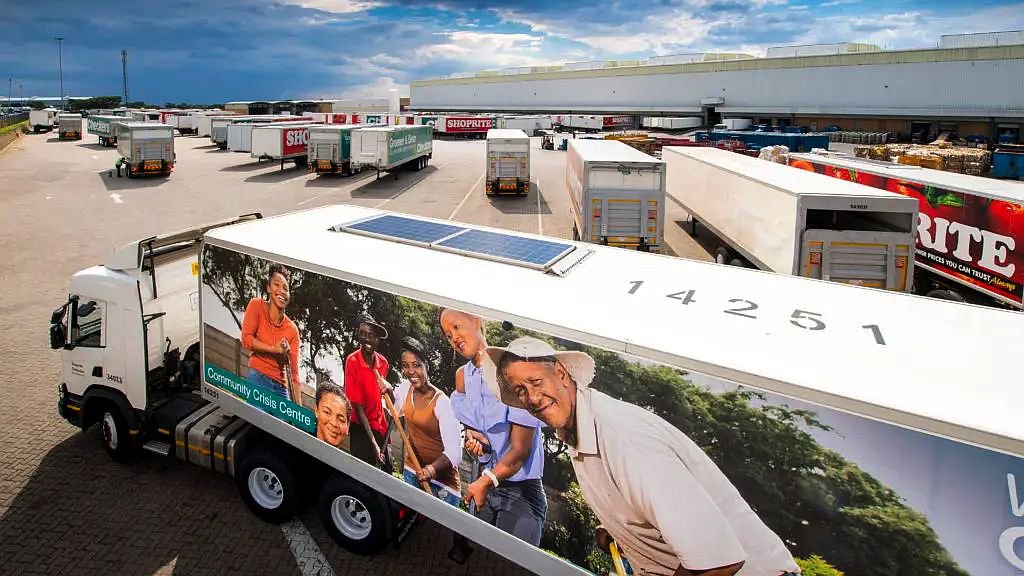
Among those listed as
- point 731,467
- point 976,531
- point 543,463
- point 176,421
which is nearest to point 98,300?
point 176,421

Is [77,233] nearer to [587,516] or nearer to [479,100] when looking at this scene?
[587,516]

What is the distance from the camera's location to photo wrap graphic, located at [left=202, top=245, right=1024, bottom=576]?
3658mm

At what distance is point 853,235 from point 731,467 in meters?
10.5

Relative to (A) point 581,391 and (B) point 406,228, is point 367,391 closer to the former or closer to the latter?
(A) point 581,391

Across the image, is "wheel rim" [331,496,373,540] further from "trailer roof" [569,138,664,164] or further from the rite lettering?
the rite lettering

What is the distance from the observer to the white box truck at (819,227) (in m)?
13.0

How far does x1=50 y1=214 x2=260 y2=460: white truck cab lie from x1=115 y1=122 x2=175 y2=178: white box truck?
38198 mm

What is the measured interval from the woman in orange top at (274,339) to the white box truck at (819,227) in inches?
415

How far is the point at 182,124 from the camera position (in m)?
86.9

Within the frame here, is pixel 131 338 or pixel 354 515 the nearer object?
pixel 354 515

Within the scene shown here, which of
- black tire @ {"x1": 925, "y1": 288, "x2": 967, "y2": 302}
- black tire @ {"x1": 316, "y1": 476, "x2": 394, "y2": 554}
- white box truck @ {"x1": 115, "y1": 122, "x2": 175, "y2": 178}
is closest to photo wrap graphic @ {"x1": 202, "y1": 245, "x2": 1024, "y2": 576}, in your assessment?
black tire @ {"x1": 316, "y1": 476, "x2": 394, "y2": 554}

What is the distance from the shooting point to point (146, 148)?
41.8 metres

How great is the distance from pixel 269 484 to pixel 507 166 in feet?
92.9

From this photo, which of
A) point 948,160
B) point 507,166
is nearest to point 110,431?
point 507,166
